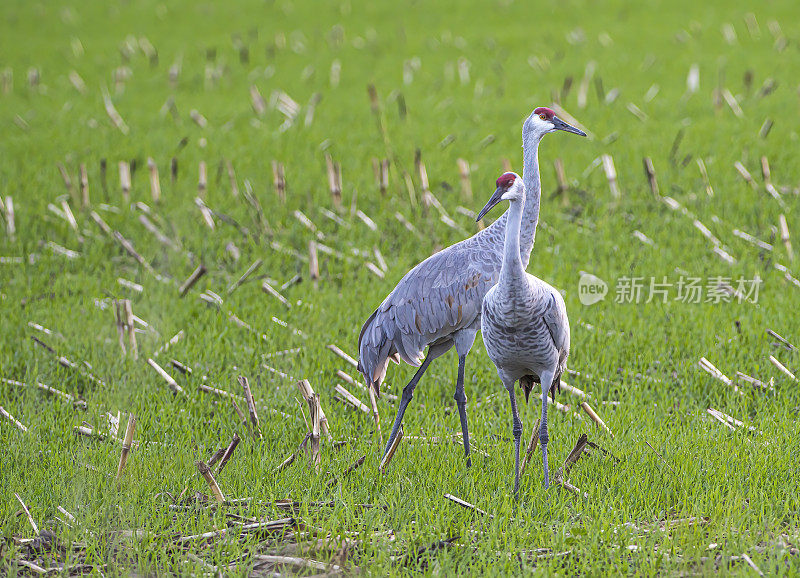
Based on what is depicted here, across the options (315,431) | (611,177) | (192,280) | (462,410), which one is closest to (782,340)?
(462,410)

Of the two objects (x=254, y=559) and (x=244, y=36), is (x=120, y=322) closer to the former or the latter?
(x=254, y=559)

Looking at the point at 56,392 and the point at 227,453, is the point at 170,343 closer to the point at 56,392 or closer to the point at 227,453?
the point at 56,392

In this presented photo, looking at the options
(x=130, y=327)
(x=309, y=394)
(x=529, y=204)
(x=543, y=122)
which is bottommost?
(x=130, y=327)

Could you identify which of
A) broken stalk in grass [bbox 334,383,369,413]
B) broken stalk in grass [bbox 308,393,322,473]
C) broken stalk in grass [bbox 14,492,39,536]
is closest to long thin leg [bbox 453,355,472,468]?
broken stalk in grass [bbox 334,383,369,413]

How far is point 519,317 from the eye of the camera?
12.9ft

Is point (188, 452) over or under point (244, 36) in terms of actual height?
under

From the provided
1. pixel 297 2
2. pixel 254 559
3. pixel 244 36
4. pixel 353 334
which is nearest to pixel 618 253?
pixel 353 334

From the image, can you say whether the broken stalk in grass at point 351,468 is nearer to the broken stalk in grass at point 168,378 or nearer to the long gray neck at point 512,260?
the long gray neck at point 512,260

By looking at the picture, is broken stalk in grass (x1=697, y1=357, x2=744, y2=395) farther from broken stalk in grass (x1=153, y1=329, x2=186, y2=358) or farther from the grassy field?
broken stalk in grass (x1=153, y1=329, x2=186, y2=358)

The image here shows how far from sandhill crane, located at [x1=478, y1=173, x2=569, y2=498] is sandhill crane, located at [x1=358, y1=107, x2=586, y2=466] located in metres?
0.57

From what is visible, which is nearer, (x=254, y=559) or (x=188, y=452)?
(x=254, y=559)

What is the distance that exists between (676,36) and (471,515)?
13058 mm

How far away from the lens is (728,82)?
1205 centimetres

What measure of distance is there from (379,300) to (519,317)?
2677 millimetres
